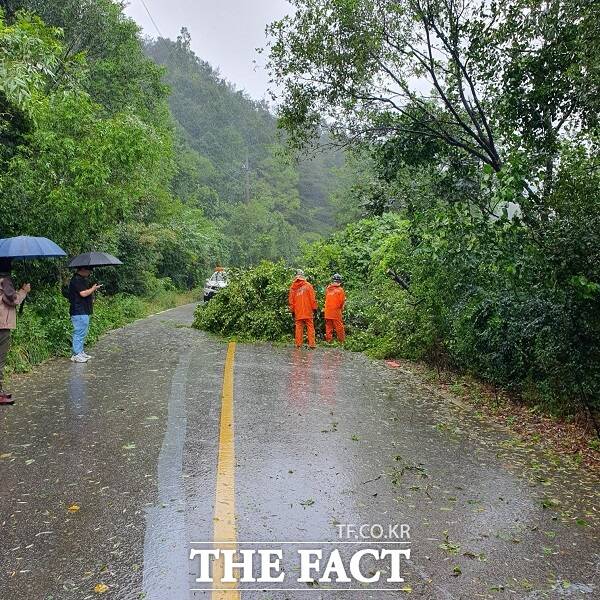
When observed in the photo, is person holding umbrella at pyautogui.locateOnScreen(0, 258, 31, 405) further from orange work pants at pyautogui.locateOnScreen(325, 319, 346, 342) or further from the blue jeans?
orange work pants at pyautogui.locateOnScreen(325, 319, 346, 342)

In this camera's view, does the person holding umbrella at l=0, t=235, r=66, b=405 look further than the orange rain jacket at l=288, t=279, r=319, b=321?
No

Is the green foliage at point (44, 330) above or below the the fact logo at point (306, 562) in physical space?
above

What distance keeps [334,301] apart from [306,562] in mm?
10937

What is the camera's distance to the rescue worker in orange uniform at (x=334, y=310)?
14625 mm

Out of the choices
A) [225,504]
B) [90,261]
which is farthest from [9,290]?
[225,504]

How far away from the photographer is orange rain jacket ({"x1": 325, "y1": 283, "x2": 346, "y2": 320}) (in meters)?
14.6

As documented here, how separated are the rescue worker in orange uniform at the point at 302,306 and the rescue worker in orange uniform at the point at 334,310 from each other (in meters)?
0.71

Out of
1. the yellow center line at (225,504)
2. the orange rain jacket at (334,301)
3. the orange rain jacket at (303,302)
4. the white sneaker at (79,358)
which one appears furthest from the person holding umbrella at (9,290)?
the orange rain jacket at (334,301)

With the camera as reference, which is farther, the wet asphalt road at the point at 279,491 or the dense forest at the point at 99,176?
the dense forest at the point at 99,176

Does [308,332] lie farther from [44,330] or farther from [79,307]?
[44,330]

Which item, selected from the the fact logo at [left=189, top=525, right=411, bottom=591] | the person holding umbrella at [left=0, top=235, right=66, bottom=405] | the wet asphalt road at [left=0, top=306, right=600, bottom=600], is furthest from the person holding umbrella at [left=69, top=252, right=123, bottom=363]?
the the fact logo at [left=189, top=525, right=411, bottom=591]

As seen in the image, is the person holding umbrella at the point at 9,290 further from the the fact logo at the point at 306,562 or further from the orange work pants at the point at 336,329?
the orange work pants at the point at 336,329

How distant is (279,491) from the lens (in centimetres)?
500

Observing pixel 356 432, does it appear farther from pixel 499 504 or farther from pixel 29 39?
pixel 29 39
